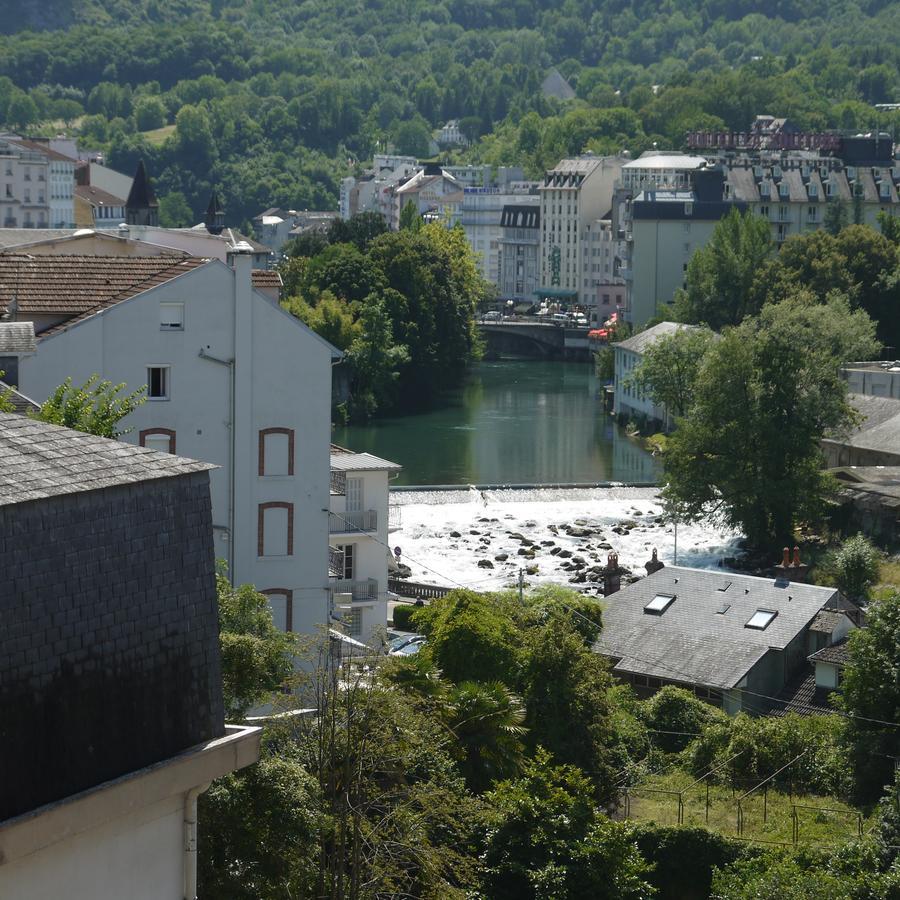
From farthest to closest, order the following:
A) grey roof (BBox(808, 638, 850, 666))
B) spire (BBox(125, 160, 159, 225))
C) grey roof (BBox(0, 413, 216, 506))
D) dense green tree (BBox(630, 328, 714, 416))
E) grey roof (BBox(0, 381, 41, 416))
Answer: spire (BBox(125, 160, 159, 225)) → dense green tree (BBox(630, 328, 714, 416)) → grey roof (BBox(808, 638, 850, 666)) → grey roof (BBox(0, 381, 41, 416)) → grey roof (BBox(0, 413, 216, 506))

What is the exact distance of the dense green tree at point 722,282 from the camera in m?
105

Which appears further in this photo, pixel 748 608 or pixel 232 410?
pixel 748 608

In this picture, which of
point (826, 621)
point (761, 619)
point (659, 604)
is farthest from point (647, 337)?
point (826, 621)

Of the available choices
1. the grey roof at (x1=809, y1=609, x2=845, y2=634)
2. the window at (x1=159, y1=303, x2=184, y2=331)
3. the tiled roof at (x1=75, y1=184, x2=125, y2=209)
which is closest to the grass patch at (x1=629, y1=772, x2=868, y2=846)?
the grey roof at (x1=809, y1=609, x2=845, y2=634)

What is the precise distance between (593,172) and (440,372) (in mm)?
50816

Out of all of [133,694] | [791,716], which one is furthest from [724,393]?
[133,694]

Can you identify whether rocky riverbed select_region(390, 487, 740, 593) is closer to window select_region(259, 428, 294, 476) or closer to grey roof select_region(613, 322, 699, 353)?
window select_region(259, 428, 294, 476)

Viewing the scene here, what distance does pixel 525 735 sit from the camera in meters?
27.3

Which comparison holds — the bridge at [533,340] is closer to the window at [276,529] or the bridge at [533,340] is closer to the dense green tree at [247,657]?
the window at [276,529]

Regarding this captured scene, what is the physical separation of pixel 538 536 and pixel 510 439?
2619 cm

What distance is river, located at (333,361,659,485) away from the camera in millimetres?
78375

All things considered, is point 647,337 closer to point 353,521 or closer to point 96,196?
point 353,521

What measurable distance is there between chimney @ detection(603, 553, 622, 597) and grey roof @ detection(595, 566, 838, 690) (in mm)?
6639

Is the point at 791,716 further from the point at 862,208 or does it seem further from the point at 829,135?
the point at 829,135
